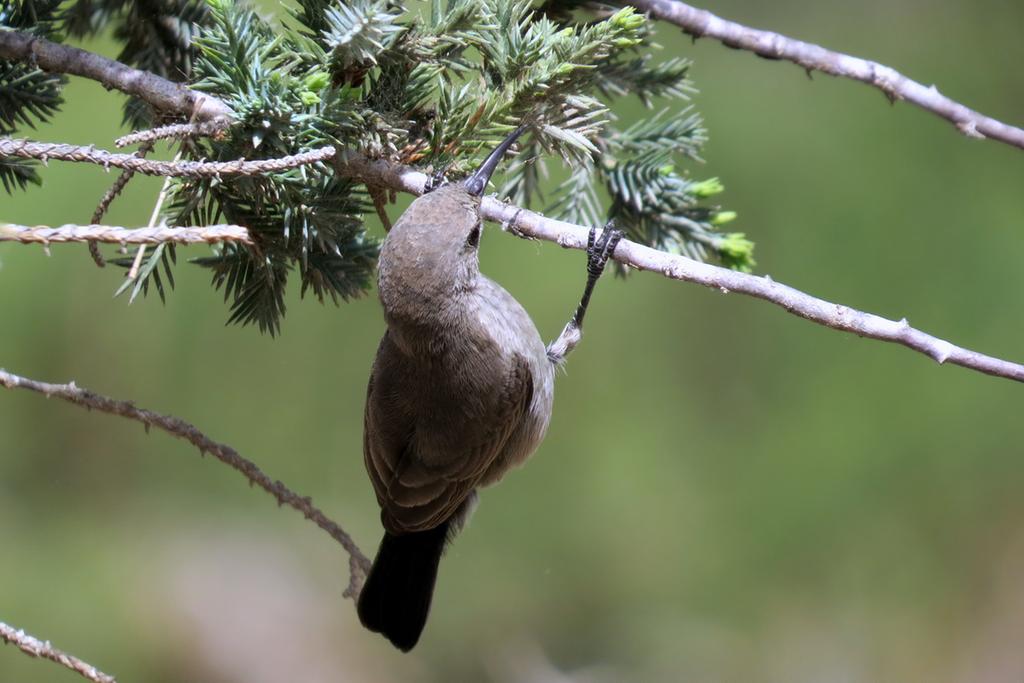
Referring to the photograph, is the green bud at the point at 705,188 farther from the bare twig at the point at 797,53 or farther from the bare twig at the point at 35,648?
the bare twig at the point at 35,648

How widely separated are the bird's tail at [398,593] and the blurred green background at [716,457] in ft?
2.19

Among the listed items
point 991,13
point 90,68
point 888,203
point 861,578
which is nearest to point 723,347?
point 888,203

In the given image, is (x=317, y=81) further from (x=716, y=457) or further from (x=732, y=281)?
(x=716, y=457)

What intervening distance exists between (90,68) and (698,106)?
1625 mm

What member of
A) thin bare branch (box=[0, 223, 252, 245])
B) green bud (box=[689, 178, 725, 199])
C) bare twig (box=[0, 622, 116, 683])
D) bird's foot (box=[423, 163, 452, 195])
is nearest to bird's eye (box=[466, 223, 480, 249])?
bird's foot (box=[423, 163, 452, 195])

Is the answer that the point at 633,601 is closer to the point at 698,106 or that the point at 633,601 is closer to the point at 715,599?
the point at 715,599

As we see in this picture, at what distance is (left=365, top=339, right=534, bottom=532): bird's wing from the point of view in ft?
4.88

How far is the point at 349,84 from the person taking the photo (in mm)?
1062

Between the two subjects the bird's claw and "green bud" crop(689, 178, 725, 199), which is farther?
"green bud" crop(689, 178, 725, 199)

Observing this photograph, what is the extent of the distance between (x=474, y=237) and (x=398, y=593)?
0.73 metres

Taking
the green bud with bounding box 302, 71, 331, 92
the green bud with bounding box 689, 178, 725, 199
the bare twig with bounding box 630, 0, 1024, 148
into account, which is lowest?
the green bud with bounding box 302, 71, 331, 92

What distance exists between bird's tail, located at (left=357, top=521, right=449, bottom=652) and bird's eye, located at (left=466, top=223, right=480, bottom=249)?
629mm

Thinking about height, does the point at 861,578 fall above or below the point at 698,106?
below

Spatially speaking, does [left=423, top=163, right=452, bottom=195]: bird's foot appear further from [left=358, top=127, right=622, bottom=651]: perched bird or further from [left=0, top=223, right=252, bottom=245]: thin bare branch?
[left=0, top=223, right=252, bottom=245]: thin bare branch
